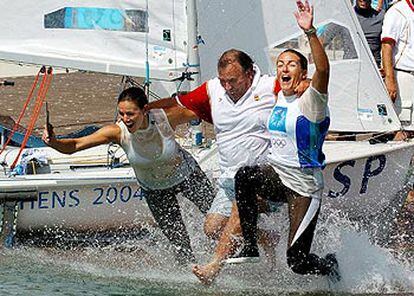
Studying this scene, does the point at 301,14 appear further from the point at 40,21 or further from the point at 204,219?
the point at 40,21

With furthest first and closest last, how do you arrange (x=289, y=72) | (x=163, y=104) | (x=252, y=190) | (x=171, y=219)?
(x=171, y=219) → (x=163, y=104) → (x=252, y=190) → (x=289, y=72)

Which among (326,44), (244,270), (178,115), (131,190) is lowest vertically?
(244,270)

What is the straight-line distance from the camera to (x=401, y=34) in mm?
11711

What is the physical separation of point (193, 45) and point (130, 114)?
1.88 m

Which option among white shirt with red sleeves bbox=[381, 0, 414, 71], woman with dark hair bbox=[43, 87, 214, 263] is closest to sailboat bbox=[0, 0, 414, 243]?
white shirt with red sleeves bbox=[381, 0, 414, 71]

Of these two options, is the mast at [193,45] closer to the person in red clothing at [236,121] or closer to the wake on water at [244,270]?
the wake on water at [244,270]

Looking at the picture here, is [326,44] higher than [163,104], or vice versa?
[326,44]

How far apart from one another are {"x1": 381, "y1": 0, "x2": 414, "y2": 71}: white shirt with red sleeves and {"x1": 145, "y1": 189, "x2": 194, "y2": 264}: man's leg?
112 inches

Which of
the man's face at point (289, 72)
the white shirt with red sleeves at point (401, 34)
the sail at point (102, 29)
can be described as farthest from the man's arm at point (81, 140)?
the white shirt with red sleeves at point (401, 34)

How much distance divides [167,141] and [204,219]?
70 centimetres

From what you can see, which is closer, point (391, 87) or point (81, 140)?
point (81, 140)

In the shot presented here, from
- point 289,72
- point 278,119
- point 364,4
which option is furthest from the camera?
point 364,4

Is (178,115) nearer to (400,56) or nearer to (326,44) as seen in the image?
(326,44)

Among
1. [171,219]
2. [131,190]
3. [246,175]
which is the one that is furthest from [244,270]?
[131,190]
